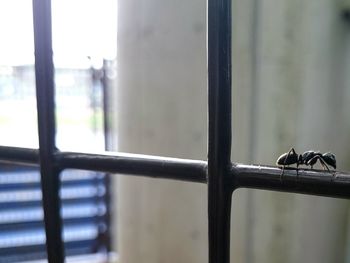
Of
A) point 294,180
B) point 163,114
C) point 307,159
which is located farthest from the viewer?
point 163,114

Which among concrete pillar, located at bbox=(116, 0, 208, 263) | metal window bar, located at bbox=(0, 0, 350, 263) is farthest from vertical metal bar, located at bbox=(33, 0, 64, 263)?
concrete pillar, located at bbox=(116, 0, 208, 263)

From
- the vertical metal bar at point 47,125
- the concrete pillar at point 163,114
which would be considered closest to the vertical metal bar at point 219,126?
the vertical metal bar at point 47,125

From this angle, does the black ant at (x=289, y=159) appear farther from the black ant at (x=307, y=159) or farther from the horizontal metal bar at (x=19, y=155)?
the horizontal metal bar at (x=19, y=155)

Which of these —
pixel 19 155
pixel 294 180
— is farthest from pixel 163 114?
pixel 294 180

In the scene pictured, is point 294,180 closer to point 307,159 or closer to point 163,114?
point 307,159

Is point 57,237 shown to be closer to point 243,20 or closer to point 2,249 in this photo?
point 243,20

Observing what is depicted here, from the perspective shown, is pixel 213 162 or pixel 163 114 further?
pixel 163 114
